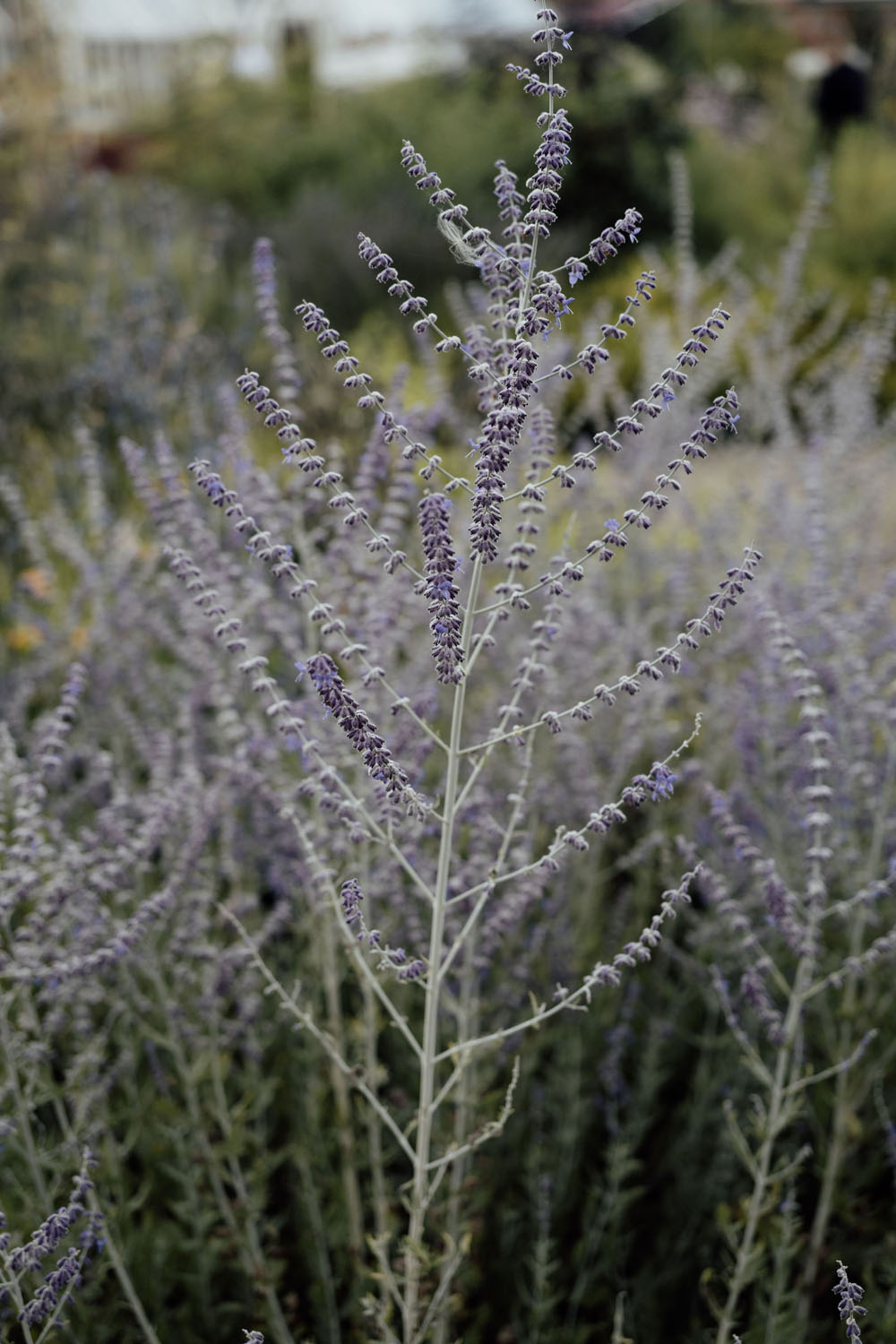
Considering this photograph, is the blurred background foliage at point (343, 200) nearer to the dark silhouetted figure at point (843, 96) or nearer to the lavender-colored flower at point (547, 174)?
the dark silhouetted figure at point (843, 96)

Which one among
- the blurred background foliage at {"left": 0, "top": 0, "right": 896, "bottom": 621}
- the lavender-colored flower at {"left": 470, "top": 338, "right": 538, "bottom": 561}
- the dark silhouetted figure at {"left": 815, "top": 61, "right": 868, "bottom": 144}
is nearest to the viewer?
the lavender-colored flower at {"left": 470, "top": 338, "right": 538, "bottom": 561}

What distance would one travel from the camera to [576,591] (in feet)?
14.0

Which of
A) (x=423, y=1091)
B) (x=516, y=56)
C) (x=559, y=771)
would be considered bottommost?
(x=559, y=771)

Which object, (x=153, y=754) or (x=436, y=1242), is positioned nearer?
(x=436, y=1242)

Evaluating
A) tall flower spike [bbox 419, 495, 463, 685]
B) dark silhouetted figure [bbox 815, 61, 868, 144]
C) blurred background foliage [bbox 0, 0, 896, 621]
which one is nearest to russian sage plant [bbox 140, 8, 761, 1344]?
tall flower spike [bbox 419, 495, 463, 685]

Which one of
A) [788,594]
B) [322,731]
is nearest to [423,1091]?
[322,731]

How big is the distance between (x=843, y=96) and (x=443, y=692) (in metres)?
19.8

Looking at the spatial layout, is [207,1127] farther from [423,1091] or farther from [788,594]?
[788,594]

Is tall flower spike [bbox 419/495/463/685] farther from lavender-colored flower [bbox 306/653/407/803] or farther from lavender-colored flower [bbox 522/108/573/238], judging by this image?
lavender-colored flower [bbox 522/108/573/238]

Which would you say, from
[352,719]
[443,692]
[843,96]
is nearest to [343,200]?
[443,692]

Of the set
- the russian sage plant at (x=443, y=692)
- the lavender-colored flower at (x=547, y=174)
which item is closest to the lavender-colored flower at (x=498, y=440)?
the russian sage plant at (x=443, y=692)

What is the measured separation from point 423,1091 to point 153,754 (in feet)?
5.14

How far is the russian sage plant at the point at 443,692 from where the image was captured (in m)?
1.56

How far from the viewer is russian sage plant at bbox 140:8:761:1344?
1.56 metres
